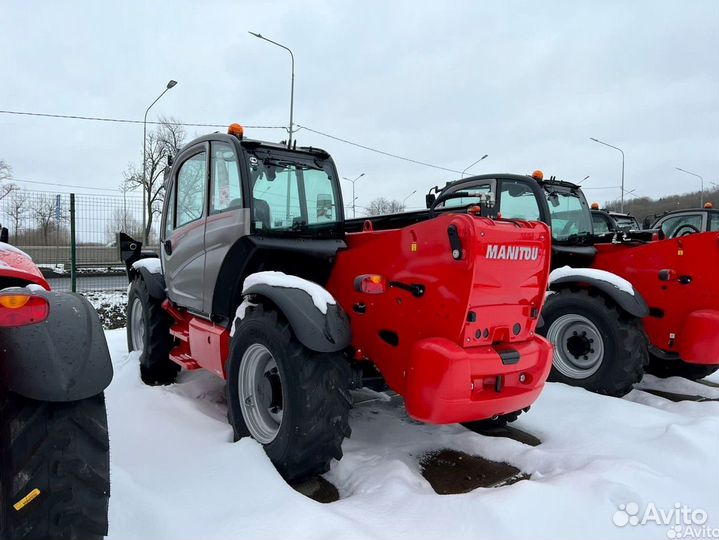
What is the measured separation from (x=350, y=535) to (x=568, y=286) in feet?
13.4

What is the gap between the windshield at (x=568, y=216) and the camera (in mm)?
6395

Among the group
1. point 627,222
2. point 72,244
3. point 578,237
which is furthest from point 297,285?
point 627,222

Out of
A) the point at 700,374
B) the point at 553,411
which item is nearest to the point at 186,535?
the point at 553,411

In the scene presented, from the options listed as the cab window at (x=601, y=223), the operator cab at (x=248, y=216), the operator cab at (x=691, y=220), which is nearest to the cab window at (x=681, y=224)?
the operator cab at (x=691, y=220)

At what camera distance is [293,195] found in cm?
430

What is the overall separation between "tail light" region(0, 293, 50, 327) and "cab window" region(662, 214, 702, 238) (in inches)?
389

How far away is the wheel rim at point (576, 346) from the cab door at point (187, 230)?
373 centimetres

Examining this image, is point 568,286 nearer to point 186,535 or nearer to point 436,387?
point 436,387

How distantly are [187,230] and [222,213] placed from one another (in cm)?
73

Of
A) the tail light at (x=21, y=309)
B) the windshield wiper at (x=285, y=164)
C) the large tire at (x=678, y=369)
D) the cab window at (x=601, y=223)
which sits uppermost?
the windshield wiper at (x=285, y=164)

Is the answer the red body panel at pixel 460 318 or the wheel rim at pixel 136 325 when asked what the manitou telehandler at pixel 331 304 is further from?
the wheel rim at pixel 136 325

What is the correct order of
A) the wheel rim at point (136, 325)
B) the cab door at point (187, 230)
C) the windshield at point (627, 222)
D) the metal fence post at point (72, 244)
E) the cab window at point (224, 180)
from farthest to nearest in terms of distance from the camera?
the windshield at point (627, 222) < the metal fence post at point (72, 244) < the wheel rim at point (136, 325) < the cab door at point (187, 230) < the cab window at point (224, 180)

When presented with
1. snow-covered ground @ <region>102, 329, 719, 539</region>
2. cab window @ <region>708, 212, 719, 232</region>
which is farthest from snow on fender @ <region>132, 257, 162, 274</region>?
cab window @ <region>708, 212, 719, 232</region>

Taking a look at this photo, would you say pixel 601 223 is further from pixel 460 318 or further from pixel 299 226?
pixel 460 318
